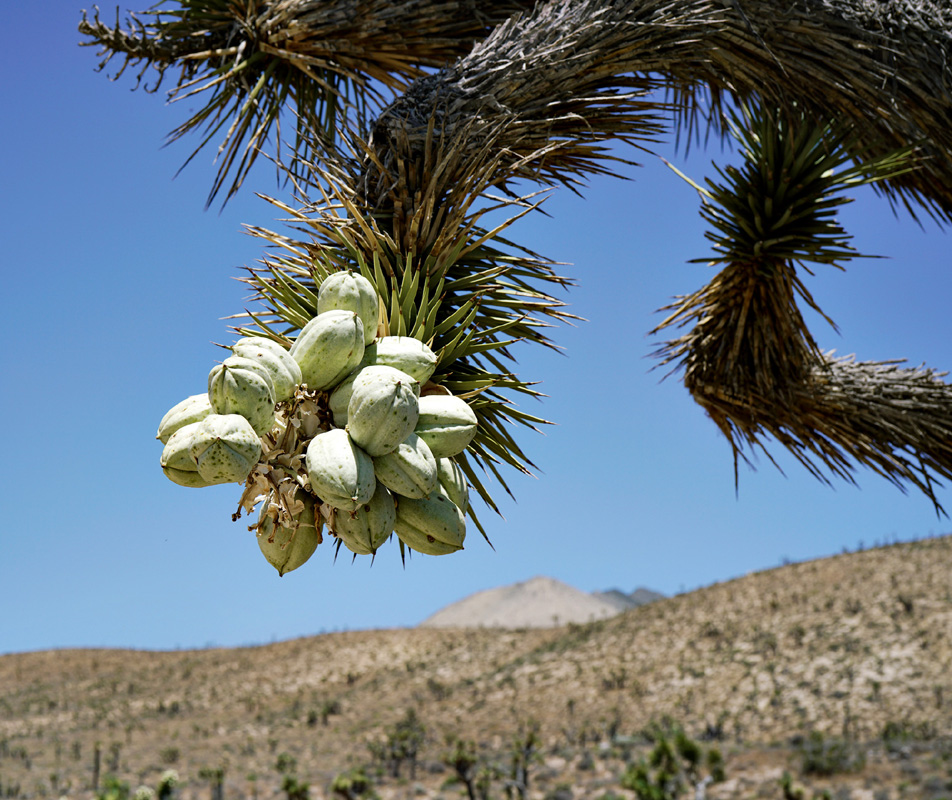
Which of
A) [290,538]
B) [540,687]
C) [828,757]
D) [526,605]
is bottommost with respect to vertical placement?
→ [828,757]

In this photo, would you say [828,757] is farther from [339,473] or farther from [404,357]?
[339,473]

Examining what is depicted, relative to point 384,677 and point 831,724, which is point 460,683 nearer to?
point 384,677

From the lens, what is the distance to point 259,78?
363cm

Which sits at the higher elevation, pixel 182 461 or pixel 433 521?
pixel 182 461

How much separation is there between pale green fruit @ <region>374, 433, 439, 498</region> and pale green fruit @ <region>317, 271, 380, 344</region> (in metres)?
0.28

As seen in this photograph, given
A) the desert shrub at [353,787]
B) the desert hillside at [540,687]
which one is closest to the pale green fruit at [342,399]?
the desert shrub at [353,787]

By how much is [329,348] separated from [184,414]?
26 cm

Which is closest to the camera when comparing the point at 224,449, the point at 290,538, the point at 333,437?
the point at 224,449

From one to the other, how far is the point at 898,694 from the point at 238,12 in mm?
25907

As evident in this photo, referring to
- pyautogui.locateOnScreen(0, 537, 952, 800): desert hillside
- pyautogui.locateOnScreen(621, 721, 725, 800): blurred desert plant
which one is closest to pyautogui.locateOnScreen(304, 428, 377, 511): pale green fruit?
pyautogui.locateOnScreen(621, 721, 725, 800): blurred desert plant

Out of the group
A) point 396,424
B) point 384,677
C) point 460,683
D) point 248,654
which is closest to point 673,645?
point 460,683

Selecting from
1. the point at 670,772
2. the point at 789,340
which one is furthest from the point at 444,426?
the point at 670,772

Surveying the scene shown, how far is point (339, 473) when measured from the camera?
1.29 meters

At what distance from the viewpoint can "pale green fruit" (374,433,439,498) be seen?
1.38 meters
